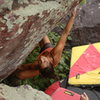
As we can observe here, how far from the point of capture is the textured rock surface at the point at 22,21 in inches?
56.5

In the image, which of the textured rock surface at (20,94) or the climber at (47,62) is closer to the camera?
the textured rock surface at (20,94)

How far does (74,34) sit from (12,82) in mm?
2415

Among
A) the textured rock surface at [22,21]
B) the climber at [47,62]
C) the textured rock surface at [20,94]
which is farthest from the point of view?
the climber at [47,62]

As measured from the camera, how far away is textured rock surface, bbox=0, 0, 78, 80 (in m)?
1.43

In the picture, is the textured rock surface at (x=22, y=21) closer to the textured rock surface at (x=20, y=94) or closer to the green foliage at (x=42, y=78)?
the textured rock surface at (x=20, y=94)

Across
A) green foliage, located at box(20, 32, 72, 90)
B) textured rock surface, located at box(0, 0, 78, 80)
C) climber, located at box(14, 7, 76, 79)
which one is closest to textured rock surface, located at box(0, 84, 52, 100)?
textured rock surface, located at box(0, 0, 78, 80)

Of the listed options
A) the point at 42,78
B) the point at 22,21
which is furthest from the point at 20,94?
Answer: the point at 42,78

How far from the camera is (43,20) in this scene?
176 cm

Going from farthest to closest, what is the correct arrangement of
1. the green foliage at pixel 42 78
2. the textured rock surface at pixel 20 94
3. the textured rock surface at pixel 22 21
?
1. the green foliage at pixel 42 78
2. the textured rock surface at pixel 20 94
3. the textured rock surface at pixel 22 21

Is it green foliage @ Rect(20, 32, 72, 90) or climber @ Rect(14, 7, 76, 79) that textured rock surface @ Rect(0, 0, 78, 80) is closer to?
climber @ Rect(14, 7, 76, 79)

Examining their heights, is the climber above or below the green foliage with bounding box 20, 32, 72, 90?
above

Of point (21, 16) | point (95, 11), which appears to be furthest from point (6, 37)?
point (95, 11)

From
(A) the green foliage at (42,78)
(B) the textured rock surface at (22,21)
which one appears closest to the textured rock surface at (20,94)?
(B) the textured rock surface at (22,21)

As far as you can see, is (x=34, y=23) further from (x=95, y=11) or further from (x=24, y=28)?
(x=95, y=11)
